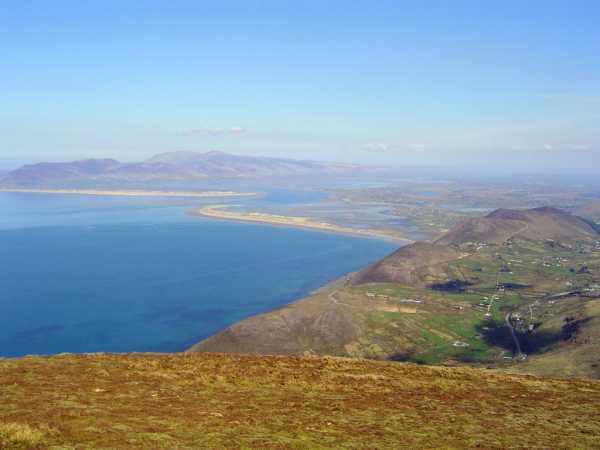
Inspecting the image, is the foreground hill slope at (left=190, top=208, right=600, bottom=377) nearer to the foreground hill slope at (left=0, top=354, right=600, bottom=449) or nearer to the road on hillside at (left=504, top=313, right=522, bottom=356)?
the road on hillside at (left=504, top=313, right=522, bottom=356)

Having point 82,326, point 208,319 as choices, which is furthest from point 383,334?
point 82,326

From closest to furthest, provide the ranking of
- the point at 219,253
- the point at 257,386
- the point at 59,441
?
1. the point at 59,441
2. the point at 257,386
3. the point at 219,253

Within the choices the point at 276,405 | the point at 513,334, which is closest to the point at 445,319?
the point at 513,334

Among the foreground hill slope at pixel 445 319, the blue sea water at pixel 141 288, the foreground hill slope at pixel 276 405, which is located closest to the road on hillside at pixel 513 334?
the foreground hill slope at pixel 445 319

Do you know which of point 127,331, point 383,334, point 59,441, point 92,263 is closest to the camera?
point 59,441

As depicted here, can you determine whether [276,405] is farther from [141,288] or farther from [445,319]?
[141,288]

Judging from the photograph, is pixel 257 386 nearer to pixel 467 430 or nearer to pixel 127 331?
pixel 467 430

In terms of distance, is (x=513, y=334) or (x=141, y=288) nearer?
(x=513, y=334)
